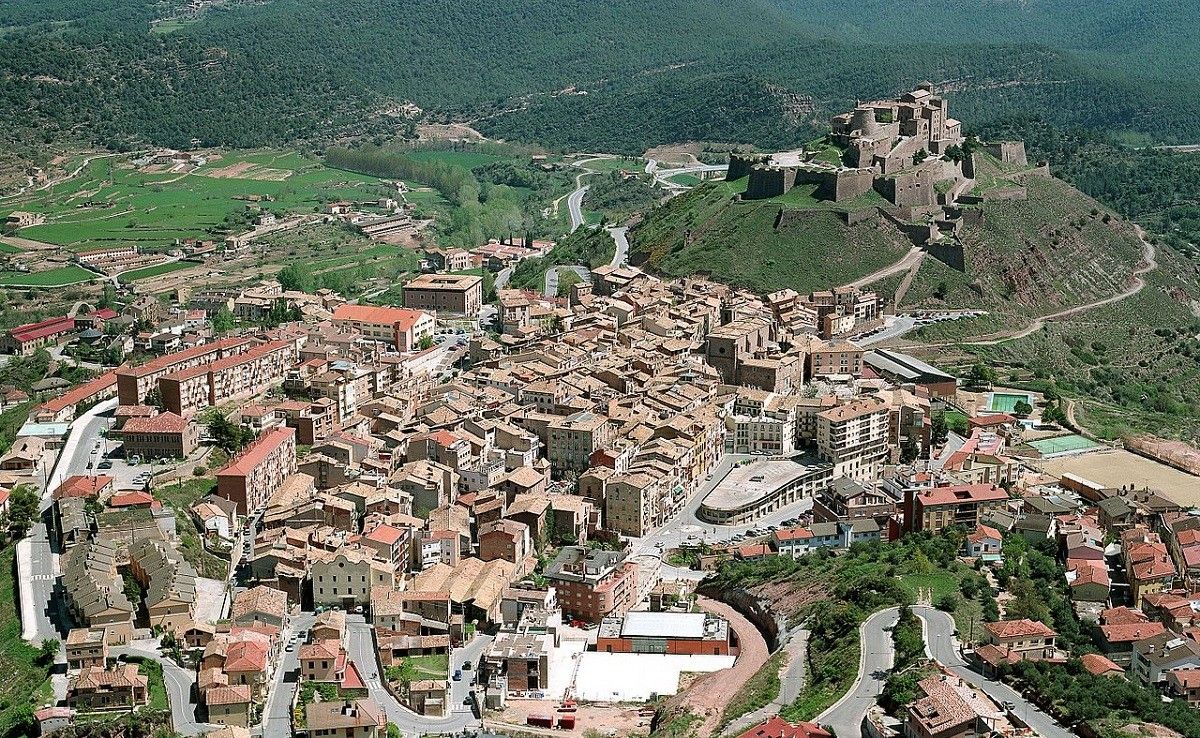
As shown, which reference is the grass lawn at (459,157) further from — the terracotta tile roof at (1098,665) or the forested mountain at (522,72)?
the terracotta tile roof at (1098,665)

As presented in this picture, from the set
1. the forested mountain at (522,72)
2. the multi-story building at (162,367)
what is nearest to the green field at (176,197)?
the forested mountain at (522,72)

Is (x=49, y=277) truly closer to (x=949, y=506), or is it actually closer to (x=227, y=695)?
(x=227, y=695)

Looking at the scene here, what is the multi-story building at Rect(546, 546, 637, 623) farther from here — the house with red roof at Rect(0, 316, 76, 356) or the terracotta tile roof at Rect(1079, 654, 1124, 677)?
the house with red roof at Rect(0, 316, 76, 356)

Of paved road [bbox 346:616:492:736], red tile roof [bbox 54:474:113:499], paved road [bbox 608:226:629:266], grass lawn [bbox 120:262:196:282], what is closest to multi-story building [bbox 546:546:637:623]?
paved road [bbox 346:616:492:736]

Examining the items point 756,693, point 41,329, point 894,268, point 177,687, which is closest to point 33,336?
point 41,329

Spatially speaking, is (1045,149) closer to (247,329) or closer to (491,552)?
(247,329)

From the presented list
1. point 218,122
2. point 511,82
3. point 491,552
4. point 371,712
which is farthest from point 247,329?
point 511,82
